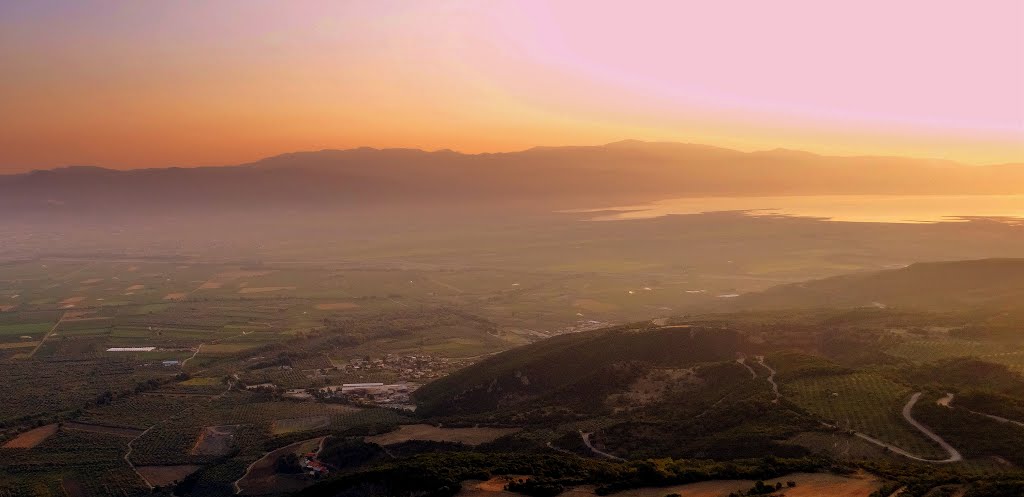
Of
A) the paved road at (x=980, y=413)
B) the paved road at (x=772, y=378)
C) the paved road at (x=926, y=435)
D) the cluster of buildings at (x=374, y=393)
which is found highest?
the paved road at (x=980, y=413)

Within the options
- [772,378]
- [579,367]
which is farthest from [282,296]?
[772,378]

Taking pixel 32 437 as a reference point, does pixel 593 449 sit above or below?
above

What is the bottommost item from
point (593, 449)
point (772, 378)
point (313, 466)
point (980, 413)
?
point (313, 466)

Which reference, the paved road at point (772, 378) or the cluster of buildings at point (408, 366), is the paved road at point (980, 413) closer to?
the paved road at point (772, 378)

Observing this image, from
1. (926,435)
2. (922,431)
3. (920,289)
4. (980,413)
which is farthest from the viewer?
(920,289)

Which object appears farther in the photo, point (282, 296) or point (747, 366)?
point (282, 296)

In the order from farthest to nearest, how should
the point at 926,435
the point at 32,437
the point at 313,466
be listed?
the point at 32,437 → the point at 313,466 → the point at 926,435

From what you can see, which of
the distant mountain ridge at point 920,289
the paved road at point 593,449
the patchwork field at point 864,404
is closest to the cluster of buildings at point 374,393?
the paved road at point 593,449

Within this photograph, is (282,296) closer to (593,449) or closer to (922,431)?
(593,449)

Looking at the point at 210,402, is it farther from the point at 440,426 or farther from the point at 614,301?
the point at 614,301

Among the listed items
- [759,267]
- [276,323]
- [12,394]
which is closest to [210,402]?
[12,394]

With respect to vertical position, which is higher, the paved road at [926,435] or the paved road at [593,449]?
the paved road at [926,435]
